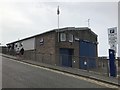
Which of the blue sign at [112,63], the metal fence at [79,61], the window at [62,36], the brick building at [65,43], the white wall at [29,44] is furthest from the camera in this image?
the white wall at [29,44]

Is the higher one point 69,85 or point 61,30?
point 61,30

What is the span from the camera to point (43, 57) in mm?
35719

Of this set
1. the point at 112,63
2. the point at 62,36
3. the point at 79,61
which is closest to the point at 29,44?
the point at 62,36

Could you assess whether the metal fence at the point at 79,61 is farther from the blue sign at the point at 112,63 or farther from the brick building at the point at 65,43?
the brick building at the point at 65,43

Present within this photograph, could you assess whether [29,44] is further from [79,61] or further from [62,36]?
[79,61]

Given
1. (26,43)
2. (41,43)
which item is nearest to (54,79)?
(41,43)

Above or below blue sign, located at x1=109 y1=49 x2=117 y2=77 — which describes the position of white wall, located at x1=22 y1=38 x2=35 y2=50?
above

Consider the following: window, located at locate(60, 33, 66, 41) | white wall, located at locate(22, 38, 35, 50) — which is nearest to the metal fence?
window, located at locate(60, 33, 66, 41)

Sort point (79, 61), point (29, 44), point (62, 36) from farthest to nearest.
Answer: point (29, 44), point (62, 36), point (79, 61)

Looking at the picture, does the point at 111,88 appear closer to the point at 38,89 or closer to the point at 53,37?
the point at 38,89

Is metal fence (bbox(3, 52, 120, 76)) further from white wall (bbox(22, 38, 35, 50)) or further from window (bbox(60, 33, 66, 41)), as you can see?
white wall (bbox(22, 38, 35, 50))

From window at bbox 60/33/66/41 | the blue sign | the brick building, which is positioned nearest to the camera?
the blue sign

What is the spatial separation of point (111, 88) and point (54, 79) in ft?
13.5

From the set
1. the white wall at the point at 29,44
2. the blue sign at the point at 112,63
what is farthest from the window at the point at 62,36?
the blue sign at the point at 112,63
